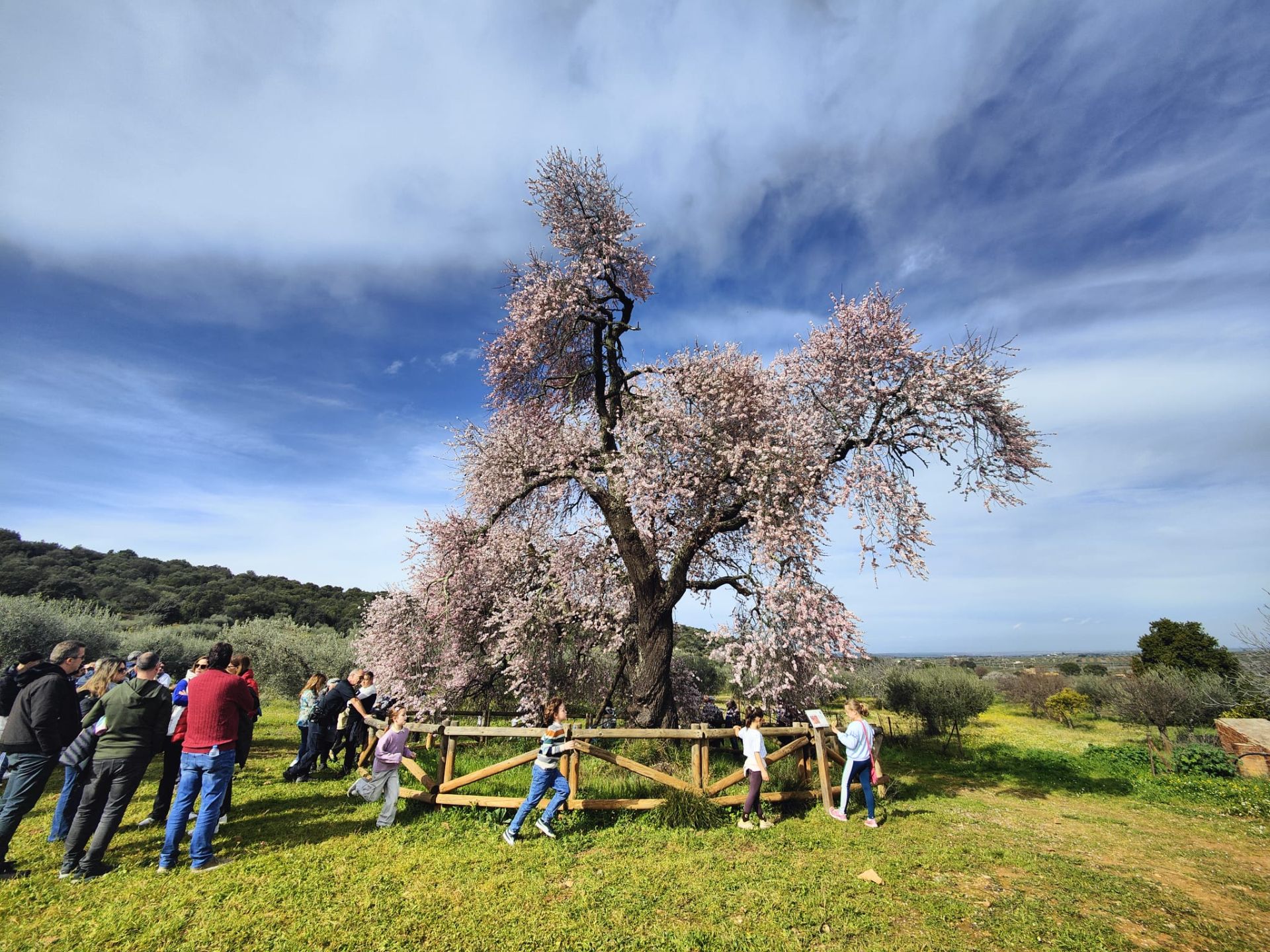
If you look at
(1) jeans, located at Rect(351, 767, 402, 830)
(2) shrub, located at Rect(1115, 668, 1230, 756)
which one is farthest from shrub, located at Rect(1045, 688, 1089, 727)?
(1) jeans, located at Rect(351, 767, 402, 830)

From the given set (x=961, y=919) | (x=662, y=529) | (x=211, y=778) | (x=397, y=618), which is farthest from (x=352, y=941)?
(x=397, y=618)

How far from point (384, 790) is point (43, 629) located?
20519mm

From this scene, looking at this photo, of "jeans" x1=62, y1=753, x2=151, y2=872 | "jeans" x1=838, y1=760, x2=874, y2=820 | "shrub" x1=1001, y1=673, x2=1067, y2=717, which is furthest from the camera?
"shrub" x1=1001, y1=673, x2=1067, y2=717

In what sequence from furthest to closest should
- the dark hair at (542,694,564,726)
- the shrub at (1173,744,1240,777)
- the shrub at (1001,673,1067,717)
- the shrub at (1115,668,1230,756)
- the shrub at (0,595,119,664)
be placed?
1. the shrub at (1001,673,1067,717)
2. the shrub at (1115,668,1230,756)
3. the shrub at (0,595,119,664)
4. the shrub at (1173,744,1240,777)
5. the dark hair at (542,694,564,726)

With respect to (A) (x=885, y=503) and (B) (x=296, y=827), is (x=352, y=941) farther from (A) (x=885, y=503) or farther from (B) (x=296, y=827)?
(A) (x=885, y=503)

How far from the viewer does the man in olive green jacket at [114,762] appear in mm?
6043

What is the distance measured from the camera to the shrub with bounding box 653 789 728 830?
8352 millimetres

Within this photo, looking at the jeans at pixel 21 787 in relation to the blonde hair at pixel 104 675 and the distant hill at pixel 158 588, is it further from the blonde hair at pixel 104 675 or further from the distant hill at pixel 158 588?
the distant hill at pixel 158 588

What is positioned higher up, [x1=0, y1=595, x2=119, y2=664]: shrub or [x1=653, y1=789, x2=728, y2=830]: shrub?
[x1=0, y1=595, x2=119, y2=664]: shrub

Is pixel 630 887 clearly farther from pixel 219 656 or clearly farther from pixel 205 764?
pixel 219 656

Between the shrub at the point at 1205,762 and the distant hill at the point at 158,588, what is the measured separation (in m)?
49.0

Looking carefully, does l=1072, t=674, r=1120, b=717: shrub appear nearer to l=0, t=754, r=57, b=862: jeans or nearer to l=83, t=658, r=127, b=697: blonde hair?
l=83, t=658, r=127, b=697: blonde hair

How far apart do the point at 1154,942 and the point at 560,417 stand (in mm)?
14318

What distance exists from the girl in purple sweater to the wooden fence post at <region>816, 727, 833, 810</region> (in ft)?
22.7
